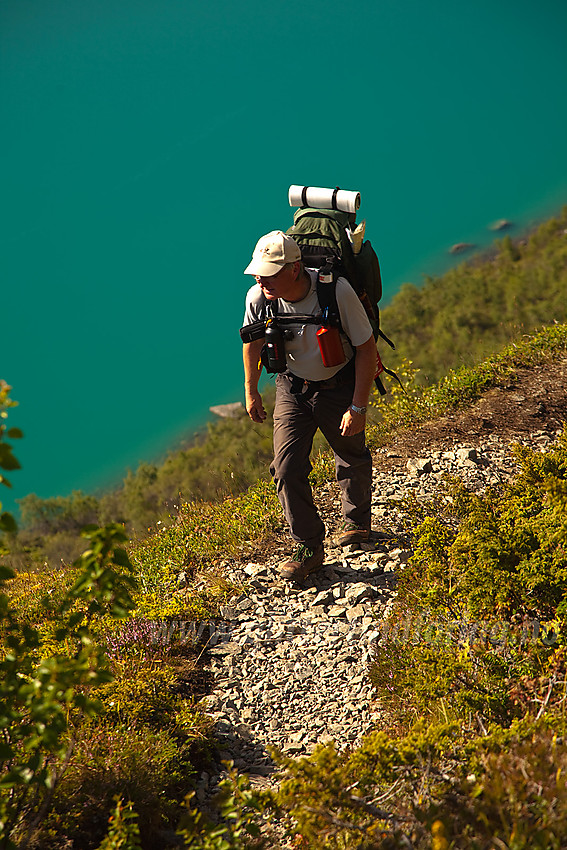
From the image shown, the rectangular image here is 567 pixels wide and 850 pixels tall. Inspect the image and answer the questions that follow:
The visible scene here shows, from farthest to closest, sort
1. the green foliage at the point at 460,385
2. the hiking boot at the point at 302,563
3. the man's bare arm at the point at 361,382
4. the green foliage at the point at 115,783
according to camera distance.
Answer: the green foliage at the point at 460,385, the hiking boot at the point at 302,563, the man's bare arm at the point at 361,382, the green foliage at the point at 115,783

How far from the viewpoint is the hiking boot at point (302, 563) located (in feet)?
16.4

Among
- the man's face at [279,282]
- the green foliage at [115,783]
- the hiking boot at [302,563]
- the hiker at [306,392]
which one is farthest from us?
the hiking boot at [302,563]

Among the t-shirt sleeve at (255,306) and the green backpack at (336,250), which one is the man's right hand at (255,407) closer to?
the t-shirt sleeve at (255,306)

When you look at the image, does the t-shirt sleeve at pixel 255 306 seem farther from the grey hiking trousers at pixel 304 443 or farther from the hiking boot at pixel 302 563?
the hiking boot at pixel 302 563

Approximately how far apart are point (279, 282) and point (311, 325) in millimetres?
392

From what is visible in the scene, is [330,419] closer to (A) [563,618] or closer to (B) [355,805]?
(A) [563,618]

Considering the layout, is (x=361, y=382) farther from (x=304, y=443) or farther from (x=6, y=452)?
(x=6, y=452)

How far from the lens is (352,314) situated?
13.9 ft

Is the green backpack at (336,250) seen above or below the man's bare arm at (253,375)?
above

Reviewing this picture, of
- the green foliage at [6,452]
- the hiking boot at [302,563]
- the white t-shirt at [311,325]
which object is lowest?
the green foliage at [6,452]

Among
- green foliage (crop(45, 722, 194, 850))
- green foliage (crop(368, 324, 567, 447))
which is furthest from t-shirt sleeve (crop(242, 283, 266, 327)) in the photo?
green foliage (crop(368, 324, 567, 447))

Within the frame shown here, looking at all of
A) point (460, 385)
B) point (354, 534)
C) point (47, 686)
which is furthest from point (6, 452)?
point (460, 385)

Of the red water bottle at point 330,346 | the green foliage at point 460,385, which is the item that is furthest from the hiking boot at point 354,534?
the green foliage at point 460,385

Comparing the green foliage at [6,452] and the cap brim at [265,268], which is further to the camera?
the cap brim at [265,268]
